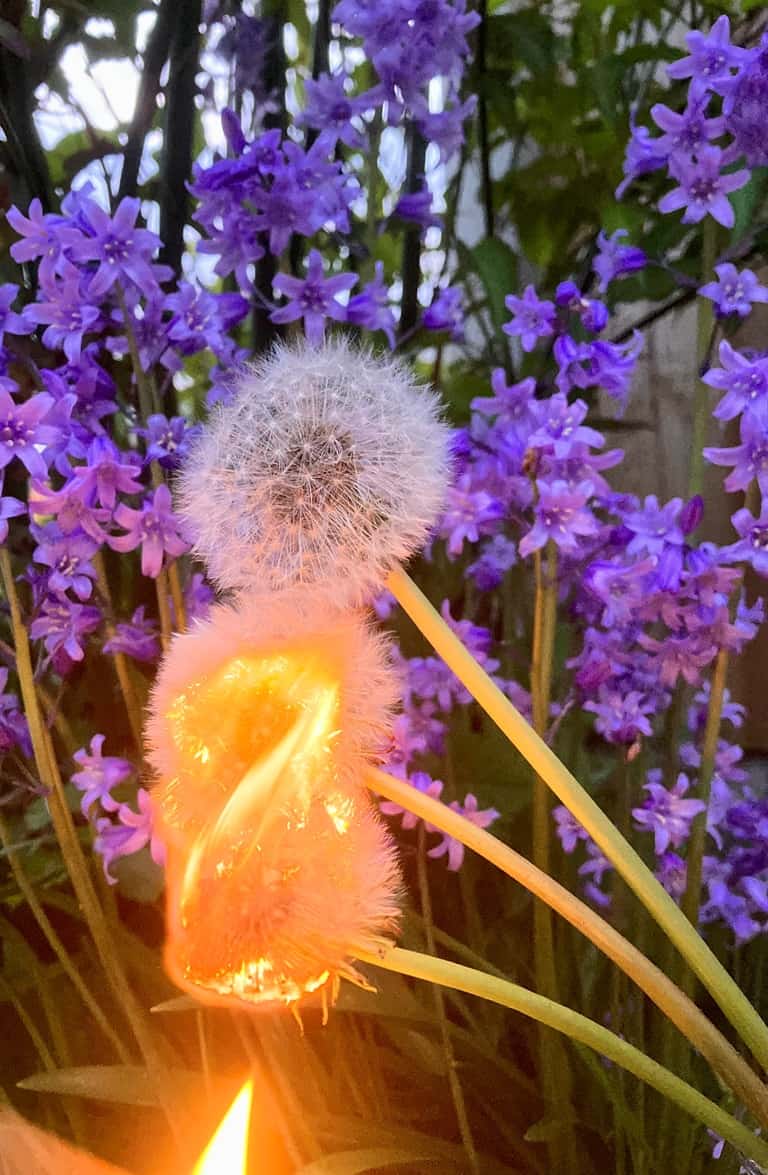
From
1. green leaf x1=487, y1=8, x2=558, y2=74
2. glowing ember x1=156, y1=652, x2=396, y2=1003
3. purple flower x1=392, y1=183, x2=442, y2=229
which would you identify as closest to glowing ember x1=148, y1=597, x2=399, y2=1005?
glowing ember x1=156, y1=652, x2=396, y2=1003

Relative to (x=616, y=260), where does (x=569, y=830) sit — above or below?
below

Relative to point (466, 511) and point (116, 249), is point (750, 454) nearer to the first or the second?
point (466, 511)

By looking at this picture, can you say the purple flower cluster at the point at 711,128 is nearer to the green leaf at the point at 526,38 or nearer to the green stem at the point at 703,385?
the green stem at the point at 703,385

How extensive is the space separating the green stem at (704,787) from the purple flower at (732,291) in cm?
10

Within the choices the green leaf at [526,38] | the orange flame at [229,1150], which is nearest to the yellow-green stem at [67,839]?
the orange flame at [229,1150]

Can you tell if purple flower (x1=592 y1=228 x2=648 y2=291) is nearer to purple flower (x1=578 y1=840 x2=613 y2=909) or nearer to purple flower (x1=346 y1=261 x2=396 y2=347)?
purple flower (x1=346 y1=261 x2=396 y2=347)

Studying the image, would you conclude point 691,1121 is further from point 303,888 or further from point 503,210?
point 503,210

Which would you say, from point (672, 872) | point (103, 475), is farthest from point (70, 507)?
point (672, 872)

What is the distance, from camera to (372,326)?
1.02 feet

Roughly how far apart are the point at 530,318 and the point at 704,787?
0.16 m

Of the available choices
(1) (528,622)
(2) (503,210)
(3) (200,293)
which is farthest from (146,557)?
(2) (503,210)

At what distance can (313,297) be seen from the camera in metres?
0.31

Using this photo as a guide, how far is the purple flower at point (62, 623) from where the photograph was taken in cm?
29

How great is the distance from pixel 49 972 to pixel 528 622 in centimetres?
24
